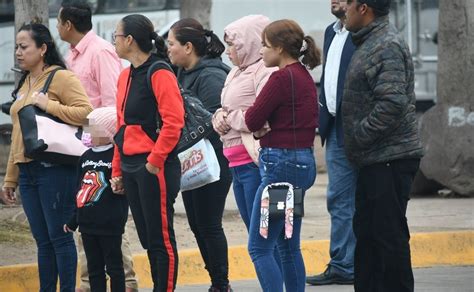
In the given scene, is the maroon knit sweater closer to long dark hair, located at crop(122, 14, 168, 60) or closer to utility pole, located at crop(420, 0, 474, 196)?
long dark hair, located at crop(122, 14, 168, 60)

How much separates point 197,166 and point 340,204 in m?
1.36

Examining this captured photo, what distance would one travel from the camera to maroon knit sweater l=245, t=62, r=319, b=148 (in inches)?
282

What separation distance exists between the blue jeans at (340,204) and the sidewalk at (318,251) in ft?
3.40

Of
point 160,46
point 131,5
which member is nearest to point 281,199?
point 160,46

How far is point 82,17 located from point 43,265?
1.63 m

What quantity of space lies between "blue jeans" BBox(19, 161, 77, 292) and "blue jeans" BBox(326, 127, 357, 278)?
1.87 m

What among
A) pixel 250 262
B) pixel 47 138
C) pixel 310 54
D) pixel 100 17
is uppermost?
pixel 310 54

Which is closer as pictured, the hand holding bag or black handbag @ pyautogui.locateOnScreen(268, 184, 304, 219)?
black handbag @ pyautogui.locateOnScreen(268, 184, 304, 219)

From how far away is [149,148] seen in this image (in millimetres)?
7234

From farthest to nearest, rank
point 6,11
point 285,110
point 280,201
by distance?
point 6,11
point 285,110
point 280,201

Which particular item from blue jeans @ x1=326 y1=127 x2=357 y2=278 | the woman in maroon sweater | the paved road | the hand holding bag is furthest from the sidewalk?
the woman in maroon sweater

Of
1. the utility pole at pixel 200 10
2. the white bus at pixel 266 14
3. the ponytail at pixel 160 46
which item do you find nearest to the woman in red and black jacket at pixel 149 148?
the ponytail at pixel 160 46

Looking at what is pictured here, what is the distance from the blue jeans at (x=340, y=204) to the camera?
8680mm

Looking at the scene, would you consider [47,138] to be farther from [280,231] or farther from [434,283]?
[434,283]
